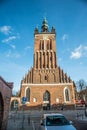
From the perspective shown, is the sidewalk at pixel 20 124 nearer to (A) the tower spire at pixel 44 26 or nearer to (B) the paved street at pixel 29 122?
(B) the paved street at pixel 29 122

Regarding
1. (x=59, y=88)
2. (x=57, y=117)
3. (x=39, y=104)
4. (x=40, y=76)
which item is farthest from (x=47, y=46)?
(x=57, y=117)

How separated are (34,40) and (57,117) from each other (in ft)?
135

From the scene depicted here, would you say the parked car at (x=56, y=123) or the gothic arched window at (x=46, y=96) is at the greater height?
the gothic arched window at (x=46, y=96)

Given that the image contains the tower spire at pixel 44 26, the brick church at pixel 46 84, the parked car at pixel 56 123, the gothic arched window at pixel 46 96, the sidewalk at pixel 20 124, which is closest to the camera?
the parked car at pixel 56 123

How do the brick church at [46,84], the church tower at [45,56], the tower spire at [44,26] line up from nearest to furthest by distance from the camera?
the brick church at [46,84] → the church tower at [45,56] → the tower spire at [44,26]

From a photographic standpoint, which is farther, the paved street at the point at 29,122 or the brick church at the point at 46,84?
the brick church at the point at 46,84

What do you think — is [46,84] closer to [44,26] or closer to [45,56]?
[45,56]

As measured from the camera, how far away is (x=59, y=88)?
134ft

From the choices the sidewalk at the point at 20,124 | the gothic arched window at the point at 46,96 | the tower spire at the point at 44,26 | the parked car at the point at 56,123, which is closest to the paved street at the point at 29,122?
the sidewalk at the point at 20,124

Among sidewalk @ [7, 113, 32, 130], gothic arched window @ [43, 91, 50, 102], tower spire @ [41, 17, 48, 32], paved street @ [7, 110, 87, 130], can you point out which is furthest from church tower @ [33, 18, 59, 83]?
sidewalk @ [7, 113, 32, 130]

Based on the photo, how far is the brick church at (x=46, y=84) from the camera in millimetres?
39906

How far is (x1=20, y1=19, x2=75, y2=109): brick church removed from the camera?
3991cm

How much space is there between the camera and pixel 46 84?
4144 cm

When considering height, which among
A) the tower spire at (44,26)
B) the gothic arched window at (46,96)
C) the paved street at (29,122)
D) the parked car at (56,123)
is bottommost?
the paved street at (29,122)
